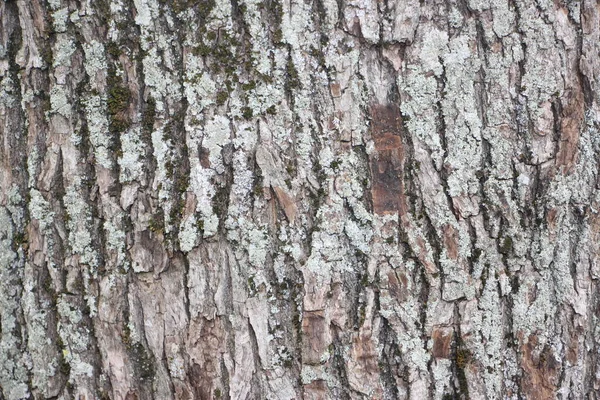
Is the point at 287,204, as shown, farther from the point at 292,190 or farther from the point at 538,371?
the point at 538,371

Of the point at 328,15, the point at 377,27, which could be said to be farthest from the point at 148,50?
the point at 377,27

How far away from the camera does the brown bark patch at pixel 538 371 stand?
1.47 metres

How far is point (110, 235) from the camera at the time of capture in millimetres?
1402

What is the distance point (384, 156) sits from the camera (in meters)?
1.39

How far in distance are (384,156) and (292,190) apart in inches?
10.1

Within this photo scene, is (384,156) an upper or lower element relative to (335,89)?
lower

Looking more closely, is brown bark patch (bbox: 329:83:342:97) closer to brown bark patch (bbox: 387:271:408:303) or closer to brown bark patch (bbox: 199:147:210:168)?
brown bark patch (bbox: 199:147:210:168)

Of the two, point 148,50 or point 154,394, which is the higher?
point 148,50

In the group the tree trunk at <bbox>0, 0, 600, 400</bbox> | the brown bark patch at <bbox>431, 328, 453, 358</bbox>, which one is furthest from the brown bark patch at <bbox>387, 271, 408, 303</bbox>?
the brown bark patch at <bbox>431, 328, 453, 358</bbox>

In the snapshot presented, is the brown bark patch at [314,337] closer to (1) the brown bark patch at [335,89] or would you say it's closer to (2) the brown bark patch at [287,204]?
(2) the brown bark patch at [287,204]

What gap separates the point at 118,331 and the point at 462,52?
3.83 feet

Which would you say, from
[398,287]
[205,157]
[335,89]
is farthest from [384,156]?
[205,157]

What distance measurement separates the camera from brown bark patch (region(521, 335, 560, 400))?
1.47 m

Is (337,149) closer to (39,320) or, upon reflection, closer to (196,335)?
(196,335)
